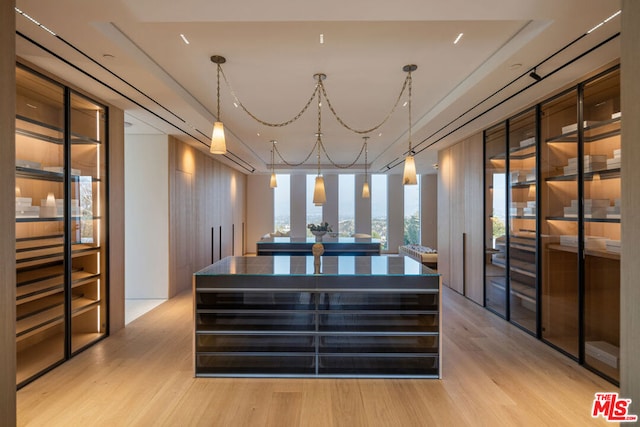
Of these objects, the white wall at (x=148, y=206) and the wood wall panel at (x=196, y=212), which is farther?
the wood wall panel at (x=196, y=212)

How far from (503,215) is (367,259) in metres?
2.24

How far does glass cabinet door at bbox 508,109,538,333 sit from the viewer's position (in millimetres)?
4000

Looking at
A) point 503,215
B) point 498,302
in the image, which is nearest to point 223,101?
point 503,215

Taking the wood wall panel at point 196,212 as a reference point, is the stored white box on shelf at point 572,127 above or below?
above

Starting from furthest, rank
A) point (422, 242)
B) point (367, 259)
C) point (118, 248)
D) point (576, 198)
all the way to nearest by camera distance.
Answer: point (422, 242)
point (118, 248)
point (367, 259)
point (576, 198)

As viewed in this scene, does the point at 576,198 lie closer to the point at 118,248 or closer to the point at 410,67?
the point at 410,67

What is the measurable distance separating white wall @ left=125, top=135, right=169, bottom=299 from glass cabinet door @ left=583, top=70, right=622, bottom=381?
223 inches

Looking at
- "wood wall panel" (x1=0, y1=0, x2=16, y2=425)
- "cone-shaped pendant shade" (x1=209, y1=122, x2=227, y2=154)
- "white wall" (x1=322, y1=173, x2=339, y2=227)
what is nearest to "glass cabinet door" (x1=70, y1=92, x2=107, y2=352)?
"cone-shaped pendant shade" (x1=209, y1=122, x2=227, y2=154)

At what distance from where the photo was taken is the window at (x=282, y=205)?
11.8m

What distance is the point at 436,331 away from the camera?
Result: 9.55ft

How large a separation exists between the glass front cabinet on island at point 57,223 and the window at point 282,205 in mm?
7986

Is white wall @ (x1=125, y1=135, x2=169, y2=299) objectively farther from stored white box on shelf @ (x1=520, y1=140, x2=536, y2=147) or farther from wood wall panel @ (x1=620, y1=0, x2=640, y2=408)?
wood wall panel @ (x1=620, y1=0, x2=640, y2=408)

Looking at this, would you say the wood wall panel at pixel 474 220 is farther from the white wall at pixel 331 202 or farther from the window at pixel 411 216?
the white wall at pixel 331 202

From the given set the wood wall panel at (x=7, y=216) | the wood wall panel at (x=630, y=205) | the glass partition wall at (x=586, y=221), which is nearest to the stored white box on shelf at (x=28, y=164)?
the wood wall panel at (x=7, y=216)
